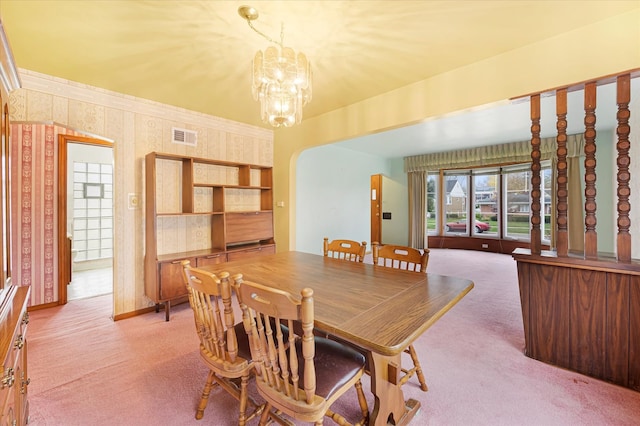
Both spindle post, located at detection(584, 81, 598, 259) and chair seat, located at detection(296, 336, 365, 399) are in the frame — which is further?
spindle post, located at detection(584, 81, 598, 259)

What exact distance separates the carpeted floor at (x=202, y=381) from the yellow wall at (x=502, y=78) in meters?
2.09

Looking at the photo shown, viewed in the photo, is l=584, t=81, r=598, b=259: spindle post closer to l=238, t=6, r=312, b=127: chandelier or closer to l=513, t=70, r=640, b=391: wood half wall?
l=513, t=70, r=640, b=391: wood half wall

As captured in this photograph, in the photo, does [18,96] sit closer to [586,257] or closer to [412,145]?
[586,257]

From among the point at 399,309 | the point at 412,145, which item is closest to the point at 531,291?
the point at 399,309

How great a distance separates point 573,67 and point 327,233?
4.26 m

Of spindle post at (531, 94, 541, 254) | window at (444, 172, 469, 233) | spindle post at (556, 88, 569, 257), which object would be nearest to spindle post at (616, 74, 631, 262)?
spindle post at (556, 88, 569, 257)

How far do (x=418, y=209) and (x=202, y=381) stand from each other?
6.42 m

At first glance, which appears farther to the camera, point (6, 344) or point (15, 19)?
point (15, 19)

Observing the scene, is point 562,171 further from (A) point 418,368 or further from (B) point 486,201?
(B) point 486,201

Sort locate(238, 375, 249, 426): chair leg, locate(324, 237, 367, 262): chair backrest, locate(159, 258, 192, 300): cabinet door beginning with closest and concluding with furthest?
locate(238, 375, 249, 426): chair leg → locate(324, 237, 367, 262): chair backrest → locate(159, 258, 192, 300): cabinet door

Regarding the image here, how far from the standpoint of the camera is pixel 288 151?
4.19 meters

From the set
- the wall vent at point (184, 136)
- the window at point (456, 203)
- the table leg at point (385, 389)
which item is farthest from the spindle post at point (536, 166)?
the window at point (456, 203)

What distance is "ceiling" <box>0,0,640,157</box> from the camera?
172cm

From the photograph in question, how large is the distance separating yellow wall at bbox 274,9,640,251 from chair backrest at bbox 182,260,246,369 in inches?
94.2
